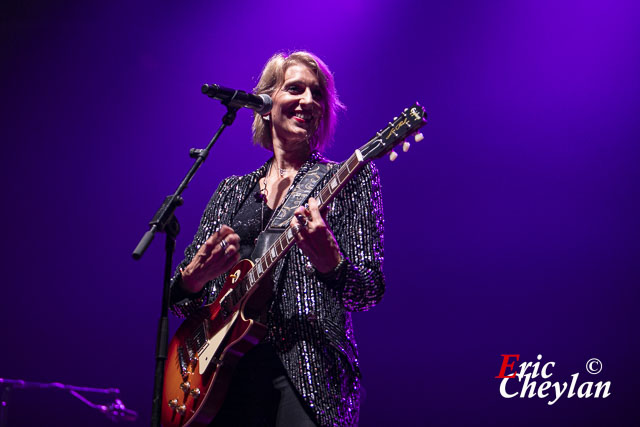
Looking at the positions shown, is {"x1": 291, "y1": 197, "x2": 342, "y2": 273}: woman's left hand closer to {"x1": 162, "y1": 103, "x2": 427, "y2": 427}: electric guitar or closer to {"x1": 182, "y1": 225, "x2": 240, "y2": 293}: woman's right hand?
{"x1": 162, "y1": 103, "x2": 427, "y2": 427}: electric guitar

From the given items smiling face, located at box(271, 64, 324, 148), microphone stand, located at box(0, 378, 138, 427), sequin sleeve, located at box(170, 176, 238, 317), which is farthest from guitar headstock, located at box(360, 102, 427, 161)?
microphone stand, located at box(0, 378, 138, 427)

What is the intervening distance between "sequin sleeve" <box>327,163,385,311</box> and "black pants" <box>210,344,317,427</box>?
0.32 meters

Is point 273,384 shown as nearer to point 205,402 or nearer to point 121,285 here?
point 205,402

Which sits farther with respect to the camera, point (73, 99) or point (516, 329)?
point (73, 99)

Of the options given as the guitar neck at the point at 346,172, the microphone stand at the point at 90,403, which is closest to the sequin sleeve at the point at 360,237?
the guitar neck at the point at 346,172

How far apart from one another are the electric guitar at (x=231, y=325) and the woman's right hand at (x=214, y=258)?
2.5 inches

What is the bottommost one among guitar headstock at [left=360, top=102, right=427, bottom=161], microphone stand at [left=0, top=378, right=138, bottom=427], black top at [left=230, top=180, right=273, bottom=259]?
microphone stand at [left=0, top=378, right=138, bottom=427]

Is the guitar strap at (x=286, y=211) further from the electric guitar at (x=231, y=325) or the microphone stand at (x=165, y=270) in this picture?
the microphone stand at (x=165, y=270)

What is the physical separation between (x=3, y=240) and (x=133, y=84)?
1.45 metres

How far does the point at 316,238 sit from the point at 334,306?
0.90 ft

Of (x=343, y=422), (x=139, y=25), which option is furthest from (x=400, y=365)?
(x=139, y=25)

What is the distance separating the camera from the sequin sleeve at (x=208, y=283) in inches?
89.5

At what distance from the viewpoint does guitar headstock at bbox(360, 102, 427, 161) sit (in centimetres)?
198

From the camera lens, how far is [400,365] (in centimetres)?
386
